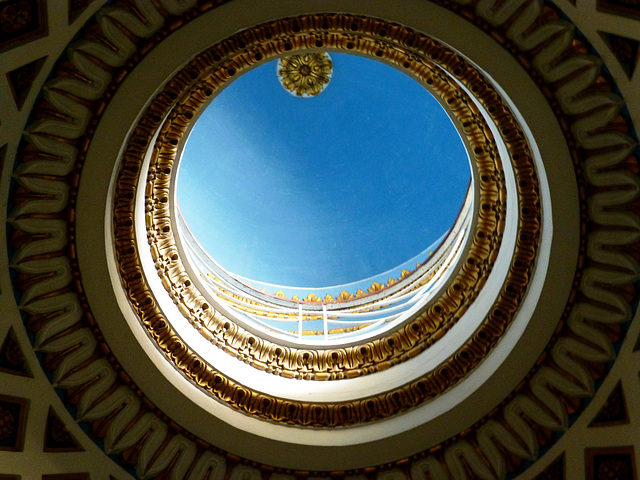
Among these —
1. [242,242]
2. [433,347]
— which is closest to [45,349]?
[433,347]

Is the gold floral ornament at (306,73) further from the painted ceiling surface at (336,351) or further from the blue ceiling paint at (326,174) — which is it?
the painted ceiling surface at (336,351)

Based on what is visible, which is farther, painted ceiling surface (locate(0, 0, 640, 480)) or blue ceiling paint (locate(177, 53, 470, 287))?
blue ceiling paint (locate(177, 53, 470, 287))

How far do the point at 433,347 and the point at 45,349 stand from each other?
3.18 m

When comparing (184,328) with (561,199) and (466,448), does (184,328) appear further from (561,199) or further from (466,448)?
(561,199)

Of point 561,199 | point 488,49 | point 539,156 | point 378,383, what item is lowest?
point 378,383

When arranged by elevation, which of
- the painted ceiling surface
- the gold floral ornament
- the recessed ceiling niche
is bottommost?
the painted ceiling surface

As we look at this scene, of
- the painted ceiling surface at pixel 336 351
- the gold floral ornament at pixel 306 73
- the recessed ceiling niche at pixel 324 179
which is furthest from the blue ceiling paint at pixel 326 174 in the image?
the painted ceiling surface at pixel 336 351

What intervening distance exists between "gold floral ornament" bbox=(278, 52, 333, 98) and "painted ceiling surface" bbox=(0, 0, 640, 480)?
13.6ft

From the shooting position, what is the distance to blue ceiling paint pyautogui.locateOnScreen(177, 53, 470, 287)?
9.37m

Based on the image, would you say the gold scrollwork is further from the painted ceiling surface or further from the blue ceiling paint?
the blue ceiling paint

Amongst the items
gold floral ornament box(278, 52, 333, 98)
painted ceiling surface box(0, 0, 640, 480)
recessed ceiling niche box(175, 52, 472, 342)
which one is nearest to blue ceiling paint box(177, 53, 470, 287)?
recessed ceiling niche box(175, 52, 472, 342)

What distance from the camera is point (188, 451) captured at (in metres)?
5.06

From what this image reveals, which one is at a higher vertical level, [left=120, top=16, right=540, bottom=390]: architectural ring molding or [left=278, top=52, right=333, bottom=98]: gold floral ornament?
[left=278, top=52, right=333, bottom=98]: gold floral ornament

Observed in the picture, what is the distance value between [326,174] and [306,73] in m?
1.66
